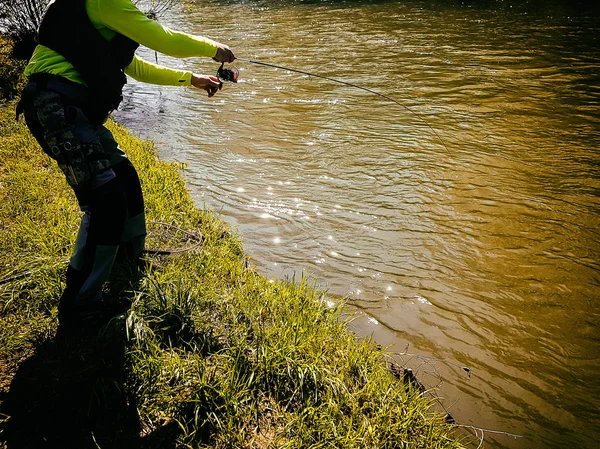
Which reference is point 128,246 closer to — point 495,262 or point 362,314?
point 362,314

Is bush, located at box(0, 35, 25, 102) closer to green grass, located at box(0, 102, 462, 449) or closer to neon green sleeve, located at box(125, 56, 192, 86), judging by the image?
green grass, located at box(0, 102, 462, 449)

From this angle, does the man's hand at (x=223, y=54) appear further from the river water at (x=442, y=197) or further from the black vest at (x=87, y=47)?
the river water at (x=442, y=197)

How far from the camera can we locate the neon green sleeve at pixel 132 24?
7.27 ft

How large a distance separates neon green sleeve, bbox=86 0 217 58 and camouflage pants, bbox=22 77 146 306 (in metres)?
0.41

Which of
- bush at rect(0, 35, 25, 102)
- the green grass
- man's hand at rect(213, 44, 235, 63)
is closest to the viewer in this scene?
the green grass

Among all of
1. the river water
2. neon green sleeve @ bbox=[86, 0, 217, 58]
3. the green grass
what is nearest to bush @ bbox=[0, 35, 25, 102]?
the river water

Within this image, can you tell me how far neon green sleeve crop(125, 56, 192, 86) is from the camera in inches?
114

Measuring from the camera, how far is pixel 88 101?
2.38 m

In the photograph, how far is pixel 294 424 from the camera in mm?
2250

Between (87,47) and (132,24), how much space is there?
296 millimetres

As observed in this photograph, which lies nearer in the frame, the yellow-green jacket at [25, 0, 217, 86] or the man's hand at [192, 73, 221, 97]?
the yellow-green jacket at [25, 0, 217, 86]

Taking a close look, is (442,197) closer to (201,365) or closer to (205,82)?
(205,82)

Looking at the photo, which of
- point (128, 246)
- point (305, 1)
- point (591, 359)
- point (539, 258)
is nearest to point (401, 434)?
point (591, 359)

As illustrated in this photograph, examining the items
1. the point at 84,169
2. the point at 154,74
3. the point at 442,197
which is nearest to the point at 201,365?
the point at 84,169
